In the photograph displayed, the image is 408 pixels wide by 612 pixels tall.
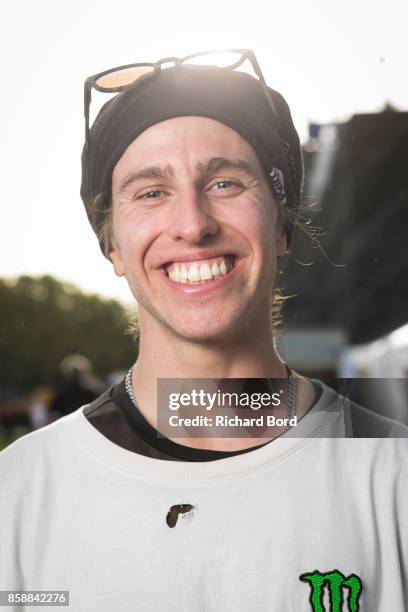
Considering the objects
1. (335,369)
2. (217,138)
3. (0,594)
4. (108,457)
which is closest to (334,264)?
(335,369)

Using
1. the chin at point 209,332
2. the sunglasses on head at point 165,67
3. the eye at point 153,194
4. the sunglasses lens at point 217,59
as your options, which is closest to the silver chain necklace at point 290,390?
the chin at point 209,332

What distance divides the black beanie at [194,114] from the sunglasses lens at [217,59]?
2 cm

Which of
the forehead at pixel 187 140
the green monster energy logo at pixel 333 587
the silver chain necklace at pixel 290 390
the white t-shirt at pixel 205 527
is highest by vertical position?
the forehead at pixel 187 140

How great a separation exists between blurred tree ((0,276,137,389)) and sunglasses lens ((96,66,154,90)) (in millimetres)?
461

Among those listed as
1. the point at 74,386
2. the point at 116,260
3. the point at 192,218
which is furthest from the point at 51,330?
the point at 192,218

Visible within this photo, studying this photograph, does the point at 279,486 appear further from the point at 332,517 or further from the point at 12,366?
the point at 12,366

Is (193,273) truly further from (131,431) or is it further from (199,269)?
(131,431)

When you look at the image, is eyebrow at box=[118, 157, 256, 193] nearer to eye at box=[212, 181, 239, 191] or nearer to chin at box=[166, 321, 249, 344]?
eye at box=[212, 181, 239, 191]

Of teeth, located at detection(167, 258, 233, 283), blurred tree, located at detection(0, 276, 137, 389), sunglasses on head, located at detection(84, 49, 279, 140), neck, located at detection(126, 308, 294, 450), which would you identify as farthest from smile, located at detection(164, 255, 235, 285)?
sunglasses on head, located at detection(84, 49, 279, 140)

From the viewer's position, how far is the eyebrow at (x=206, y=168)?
142 centimetres

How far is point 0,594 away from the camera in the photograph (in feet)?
4.60

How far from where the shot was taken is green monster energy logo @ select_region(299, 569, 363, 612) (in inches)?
54.8

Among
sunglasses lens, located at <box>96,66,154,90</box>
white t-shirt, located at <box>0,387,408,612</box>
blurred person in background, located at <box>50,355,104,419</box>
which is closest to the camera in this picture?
white t-shirt, located at <box>0,387,408,612</box>

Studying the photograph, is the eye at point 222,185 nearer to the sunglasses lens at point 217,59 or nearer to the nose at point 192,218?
the nose at point 192,218
